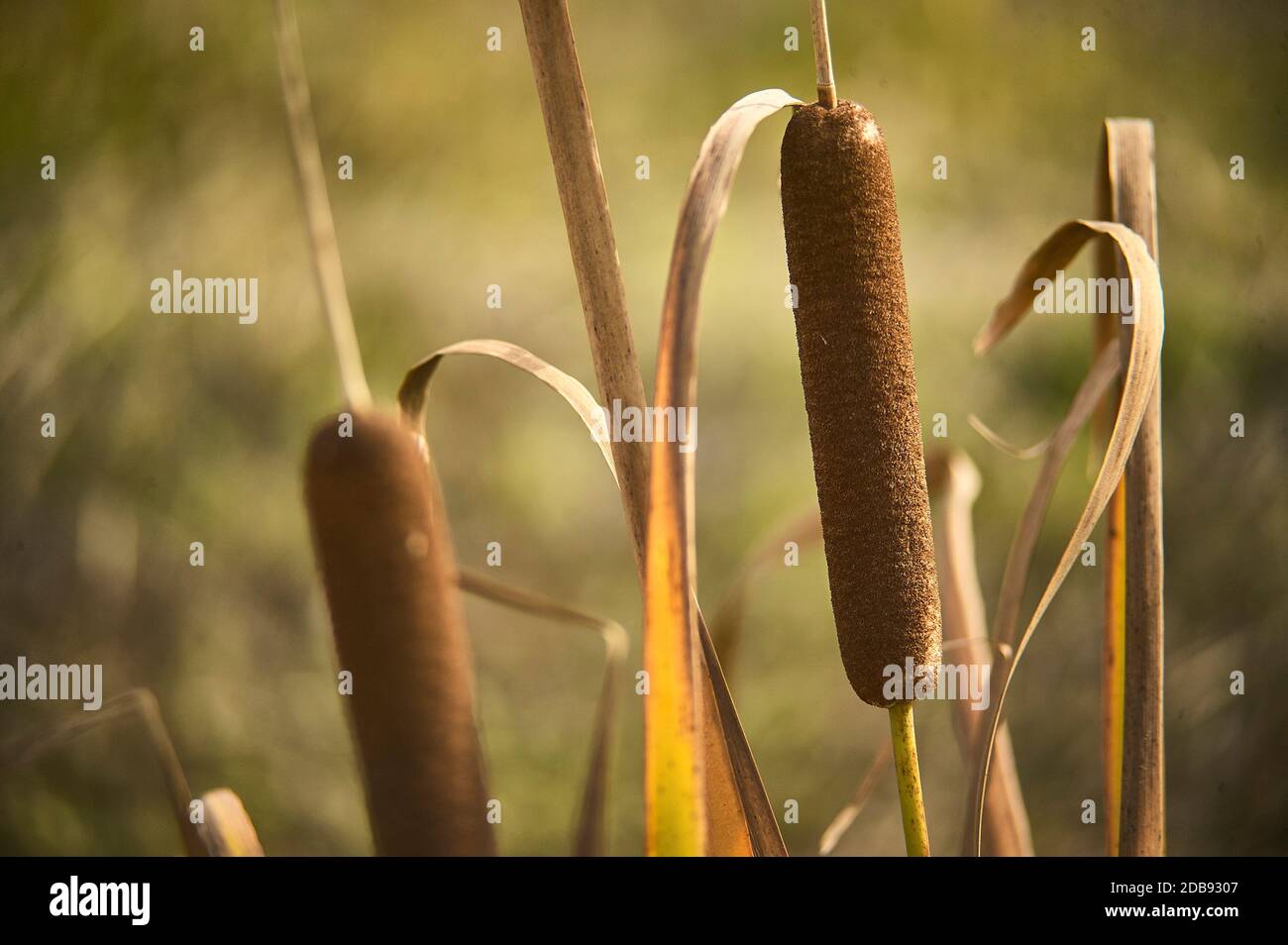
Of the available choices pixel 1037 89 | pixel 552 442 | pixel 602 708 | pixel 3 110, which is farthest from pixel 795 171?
pixel 3 110

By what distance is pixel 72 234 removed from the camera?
1.17 metres

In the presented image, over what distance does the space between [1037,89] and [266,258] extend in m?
1.03

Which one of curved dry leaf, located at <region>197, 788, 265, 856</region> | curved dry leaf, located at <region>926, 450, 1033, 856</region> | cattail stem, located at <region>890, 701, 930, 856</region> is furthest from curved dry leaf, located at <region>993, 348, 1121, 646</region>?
curved dry leaf, located at <region>197, 788, 265, 856</region>

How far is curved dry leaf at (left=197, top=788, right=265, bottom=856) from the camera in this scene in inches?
19.3

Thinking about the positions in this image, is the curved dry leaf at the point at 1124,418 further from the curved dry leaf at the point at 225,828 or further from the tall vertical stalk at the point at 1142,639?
the curved dry leaf at the point at 225,828

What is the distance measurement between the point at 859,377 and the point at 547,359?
92 centimetres

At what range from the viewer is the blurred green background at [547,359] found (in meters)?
1.17

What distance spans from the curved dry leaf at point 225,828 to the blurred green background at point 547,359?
72 cm

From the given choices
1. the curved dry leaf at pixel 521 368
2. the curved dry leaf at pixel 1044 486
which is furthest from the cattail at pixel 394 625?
Result: the curved dry leaf at pixel 1044 486

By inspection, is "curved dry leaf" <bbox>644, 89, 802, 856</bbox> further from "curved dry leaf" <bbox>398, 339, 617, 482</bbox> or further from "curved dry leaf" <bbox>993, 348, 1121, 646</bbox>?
"curved dry leaf" <bbox>993, 348, 1121, 646</bbox>

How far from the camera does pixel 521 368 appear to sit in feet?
1.48

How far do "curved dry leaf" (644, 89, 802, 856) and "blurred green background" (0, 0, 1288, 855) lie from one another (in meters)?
0.92

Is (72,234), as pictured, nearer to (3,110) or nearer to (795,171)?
(3,110)

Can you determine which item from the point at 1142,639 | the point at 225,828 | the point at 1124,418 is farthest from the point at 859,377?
the point at 225,828
